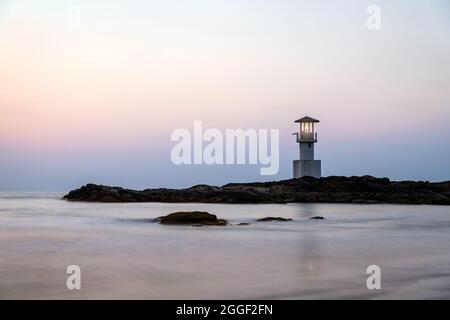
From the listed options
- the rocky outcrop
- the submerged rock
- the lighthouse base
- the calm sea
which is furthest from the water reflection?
the lighthouse base

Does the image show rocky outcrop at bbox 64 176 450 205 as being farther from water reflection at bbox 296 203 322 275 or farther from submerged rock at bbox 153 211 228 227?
water reflection at bbox 296 203 322 275

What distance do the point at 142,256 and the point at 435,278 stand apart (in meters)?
4.81

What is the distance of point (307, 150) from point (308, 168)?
124 centimetres

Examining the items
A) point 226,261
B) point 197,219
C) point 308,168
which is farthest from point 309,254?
point 308,168

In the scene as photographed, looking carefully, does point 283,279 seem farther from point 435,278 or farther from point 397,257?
point 397,257

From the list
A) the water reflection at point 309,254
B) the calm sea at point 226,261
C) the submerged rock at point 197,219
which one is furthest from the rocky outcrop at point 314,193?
the water reflection at point 309,254

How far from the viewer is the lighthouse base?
3109 centimetres

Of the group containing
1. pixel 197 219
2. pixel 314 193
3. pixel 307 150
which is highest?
pixel 307 150

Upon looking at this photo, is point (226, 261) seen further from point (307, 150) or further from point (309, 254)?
point (307, 150)

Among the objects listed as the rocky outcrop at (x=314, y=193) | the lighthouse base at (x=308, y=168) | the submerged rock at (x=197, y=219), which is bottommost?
the submerged rock at (x=197, y=219)

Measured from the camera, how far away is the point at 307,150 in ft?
100.0

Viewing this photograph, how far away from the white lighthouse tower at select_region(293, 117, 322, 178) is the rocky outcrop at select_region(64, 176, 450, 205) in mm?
464

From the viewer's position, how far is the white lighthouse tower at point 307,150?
99.2 feet

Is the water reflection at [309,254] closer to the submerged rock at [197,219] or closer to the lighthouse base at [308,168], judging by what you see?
the submerged rock at [197,219]
